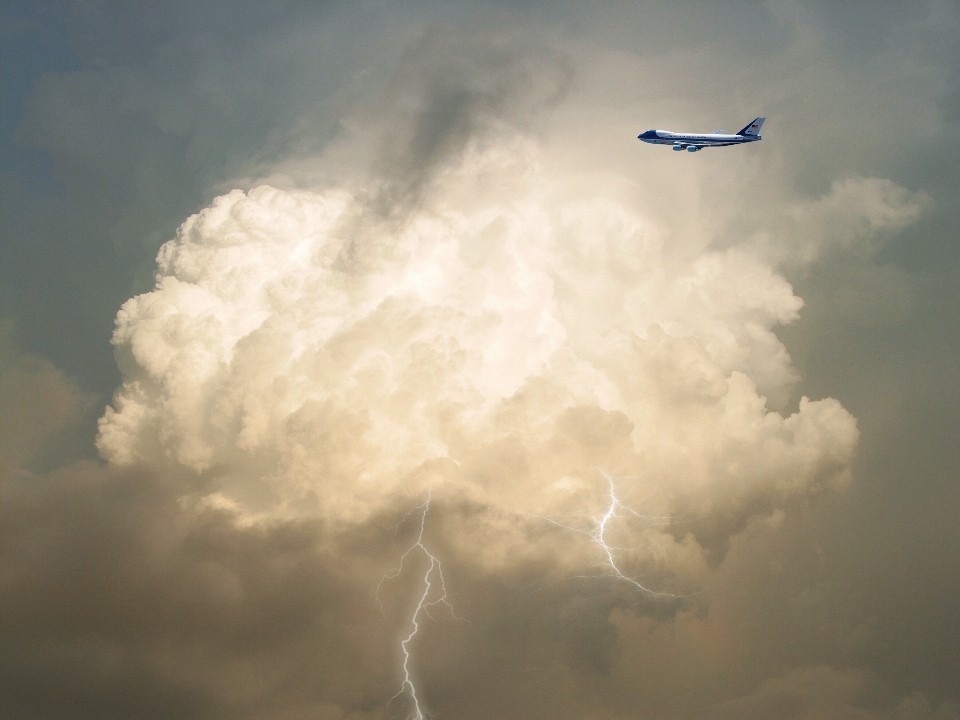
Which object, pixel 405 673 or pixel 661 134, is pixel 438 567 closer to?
pixel 405 673

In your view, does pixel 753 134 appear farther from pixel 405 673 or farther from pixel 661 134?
pixel 405 673

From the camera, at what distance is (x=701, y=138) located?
81.1m

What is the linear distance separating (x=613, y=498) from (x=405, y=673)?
3332 centimetres

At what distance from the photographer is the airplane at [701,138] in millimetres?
81188

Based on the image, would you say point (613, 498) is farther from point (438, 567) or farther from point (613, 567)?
point (438, 567)

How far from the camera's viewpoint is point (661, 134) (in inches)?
3196

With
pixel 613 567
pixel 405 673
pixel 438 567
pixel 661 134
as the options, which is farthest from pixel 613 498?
pixel 661 134

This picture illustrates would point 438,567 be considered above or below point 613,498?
below

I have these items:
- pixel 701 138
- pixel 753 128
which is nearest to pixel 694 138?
pixel 701 138

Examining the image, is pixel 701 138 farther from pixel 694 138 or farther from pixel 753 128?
pixel 753 128

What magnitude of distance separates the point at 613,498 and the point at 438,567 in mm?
23498

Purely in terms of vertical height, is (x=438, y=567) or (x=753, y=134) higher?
(x=753, y=134)

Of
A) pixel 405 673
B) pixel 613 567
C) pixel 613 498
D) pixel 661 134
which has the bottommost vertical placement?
pixel 405 673

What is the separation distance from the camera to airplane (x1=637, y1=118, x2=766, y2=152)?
266 ft
